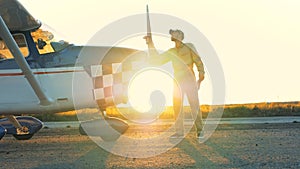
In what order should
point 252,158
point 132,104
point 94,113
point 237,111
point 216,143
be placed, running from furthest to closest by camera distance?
1. point 237,111
2. point 94,113
3. point 132,104
4. point 216,143
5. point 252,158

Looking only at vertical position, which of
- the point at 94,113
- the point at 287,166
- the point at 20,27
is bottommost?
the point at 287,166

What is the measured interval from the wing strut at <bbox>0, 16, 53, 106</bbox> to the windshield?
0.76 m

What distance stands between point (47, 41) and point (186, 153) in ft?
11.0

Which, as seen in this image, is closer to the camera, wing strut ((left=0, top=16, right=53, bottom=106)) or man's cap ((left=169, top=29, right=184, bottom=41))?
wing strut ((left=0, top=16, right=53, bottom=106))

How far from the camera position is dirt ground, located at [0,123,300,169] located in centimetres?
808

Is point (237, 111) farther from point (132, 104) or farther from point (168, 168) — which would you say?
point (168, 168)

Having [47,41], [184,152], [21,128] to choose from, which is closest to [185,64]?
[184,152]

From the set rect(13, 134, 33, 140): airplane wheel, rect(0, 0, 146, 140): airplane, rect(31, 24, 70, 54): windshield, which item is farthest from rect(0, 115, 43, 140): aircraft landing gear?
rect(31, 24, 70, 54): windshield

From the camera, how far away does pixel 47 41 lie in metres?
10.9

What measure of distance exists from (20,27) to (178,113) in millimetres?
3151

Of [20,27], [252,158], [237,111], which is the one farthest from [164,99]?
[237,111]

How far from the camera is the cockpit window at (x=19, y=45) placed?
418 inches

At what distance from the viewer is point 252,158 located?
8.34 metres

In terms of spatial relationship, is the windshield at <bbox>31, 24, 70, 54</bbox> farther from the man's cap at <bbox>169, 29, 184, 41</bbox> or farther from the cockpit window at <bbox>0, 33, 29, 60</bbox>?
the man's cap at <bbox>169, 29, 184, 41</bbox>
